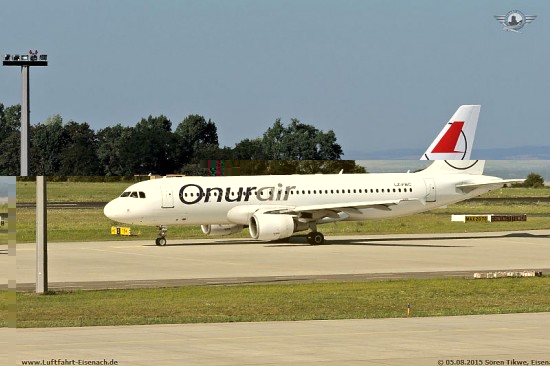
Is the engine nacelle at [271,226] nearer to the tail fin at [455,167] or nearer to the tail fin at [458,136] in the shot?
the tail fin at [455,167]

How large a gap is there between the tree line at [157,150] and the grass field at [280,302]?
110 feet

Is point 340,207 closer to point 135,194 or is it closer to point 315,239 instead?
point 315,239

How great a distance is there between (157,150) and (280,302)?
7351 cm

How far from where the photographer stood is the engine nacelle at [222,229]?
244ft

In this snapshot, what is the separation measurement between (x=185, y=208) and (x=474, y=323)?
38258mm

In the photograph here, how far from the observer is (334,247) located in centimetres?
7031

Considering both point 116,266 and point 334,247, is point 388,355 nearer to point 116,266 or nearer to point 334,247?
point 116,266

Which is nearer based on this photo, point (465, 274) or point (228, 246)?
point (465, 274)

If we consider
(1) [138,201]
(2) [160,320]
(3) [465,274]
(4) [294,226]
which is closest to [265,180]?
(4) [294,226]

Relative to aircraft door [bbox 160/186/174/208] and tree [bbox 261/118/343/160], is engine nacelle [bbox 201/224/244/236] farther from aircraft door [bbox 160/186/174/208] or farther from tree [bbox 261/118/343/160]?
tree [bbox 261/118/343/160]

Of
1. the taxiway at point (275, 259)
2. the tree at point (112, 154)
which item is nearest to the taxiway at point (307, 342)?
the taxiway at point (275, 259)

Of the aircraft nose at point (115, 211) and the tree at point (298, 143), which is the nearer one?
the aircraft nose at point (115, 211)

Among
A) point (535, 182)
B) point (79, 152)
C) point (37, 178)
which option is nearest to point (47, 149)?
point (79, 152)

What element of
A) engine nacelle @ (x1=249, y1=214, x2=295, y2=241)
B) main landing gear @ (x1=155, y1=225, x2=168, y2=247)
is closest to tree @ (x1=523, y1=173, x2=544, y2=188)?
engine nacelle @ (x1=249, y1=214, x2=295, y2=241)
